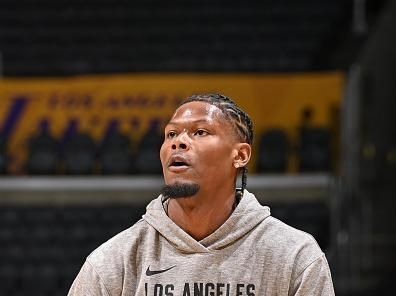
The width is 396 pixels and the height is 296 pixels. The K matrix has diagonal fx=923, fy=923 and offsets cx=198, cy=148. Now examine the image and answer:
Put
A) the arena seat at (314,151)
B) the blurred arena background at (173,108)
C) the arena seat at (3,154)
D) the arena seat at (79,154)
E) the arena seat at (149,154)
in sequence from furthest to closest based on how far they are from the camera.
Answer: the arena seat at (3,154)
the arena seat at (79,154)
the arena seat at (149,154)
the arena seat at (314,151)
the blurred arena background at (173,108)

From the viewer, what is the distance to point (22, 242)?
400 inches

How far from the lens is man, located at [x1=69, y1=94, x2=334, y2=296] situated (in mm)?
2475

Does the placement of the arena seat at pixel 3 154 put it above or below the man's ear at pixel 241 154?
below

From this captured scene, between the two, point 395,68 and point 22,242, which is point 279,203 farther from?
point 22,242

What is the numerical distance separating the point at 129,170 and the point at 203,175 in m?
8.15

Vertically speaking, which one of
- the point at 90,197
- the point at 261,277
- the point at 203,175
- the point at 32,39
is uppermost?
the point at 32,39

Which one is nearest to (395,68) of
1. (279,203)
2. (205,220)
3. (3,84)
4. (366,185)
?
(366,185)

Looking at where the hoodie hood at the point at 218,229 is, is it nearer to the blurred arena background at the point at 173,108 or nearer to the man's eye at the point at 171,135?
the man's eye at the point at 171,135

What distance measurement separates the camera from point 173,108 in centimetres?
1063

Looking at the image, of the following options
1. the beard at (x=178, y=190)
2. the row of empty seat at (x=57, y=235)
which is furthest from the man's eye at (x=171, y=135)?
the row of empty seat at (x=57, y=235)

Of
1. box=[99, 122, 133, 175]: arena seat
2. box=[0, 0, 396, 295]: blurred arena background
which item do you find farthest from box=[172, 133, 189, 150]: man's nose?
box=[99, 122, 133, 175]: arena seat

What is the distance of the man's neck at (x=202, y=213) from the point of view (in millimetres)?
2535

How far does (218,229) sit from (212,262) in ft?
0.32

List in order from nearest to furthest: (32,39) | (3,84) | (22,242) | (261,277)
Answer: (261,277) < (22,242) < (3,84) < (32,39)
